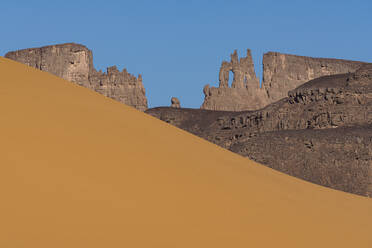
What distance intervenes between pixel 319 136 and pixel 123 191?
2795 cm

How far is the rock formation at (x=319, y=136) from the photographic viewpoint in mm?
32969

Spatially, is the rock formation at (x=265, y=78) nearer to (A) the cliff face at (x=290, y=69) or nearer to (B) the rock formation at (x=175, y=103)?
(A) the cliff face at (x=290, y=69)

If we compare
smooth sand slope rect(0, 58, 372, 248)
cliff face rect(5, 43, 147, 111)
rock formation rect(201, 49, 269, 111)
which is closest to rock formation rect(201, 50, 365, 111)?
rock formation rect(201, 49, 269, 111)

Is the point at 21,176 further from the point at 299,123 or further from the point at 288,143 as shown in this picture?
the point at 299,123

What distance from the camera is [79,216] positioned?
8.49 metres

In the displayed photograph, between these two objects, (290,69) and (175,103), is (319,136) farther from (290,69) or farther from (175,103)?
(290,69)

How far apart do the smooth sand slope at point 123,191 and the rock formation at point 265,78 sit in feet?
246

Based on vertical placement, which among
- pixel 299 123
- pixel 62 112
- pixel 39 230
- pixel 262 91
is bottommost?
pixel 39 230

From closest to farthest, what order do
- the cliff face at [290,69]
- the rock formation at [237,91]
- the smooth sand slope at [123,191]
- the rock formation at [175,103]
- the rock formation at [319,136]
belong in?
1. the smooth sand slope at [123,191]
2. the rock formation at [319,136]
3. the rock formation at [175,103]
4. the rock formation at [237,91]
5. the cliff face at [290,69]

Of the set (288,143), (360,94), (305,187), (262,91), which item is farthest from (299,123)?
(262,91)

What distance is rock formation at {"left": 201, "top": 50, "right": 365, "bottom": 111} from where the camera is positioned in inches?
3556

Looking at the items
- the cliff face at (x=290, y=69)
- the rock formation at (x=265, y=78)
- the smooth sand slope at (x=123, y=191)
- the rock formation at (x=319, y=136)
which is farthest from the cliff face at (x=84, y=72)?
the smooth sand slope at (x=123, y=191)

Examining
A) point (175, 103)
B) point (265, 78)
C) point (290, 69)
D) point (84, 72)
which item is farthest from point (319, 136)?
point (290, 69)

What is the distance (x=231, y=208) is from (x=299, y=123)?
3365 centimetres
